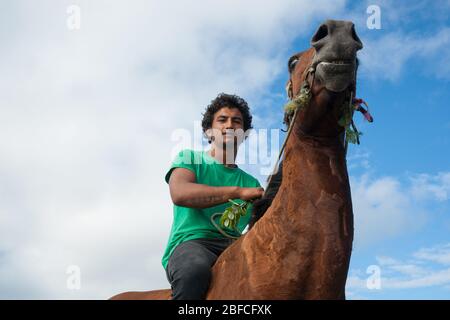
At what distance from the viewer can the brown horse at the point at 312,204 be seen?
12.8 ft

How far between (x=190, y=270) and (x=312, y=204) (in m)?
1.30

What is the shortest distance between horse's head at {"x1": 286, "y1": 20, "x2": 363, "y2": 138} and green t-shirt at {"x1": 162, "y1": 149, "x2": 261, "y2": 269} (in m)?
1.26

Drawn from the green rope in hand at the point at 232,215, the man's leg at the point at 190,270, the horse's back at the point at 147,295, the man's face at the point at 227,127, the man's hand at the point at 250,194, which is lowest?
the horse's back at the point at 147,295

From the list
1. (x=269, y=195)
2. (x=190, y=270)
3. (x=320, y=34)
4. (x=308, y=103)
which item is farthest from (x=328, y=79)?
(x=190, y=270)

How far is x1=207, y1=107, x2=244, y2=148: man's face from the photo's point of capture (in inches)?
234

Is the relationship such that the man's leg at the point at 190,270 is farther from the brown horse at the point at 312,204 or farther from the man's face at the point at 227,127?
the man's face at the point at 227,127

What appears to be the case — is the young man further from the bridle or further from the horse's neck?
the bridle

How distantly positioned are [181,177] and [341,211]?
175cm

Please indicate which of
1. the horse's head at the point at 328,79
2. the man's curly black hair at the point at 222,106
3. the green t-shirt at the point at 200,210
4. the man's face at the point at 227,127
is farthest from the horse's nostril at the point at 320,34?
the man's curly black hair at the point at 222,106

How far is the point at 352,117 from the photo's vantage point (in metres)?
4.18

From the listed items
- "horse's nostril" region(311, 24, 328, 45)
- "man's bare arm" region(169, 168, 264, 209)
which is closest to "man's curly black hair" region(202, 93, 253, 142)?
"man's bare arm" region(169, 168, 264, 209)

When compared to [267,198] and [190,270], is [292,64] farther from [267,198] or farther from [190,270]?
[190,270]
